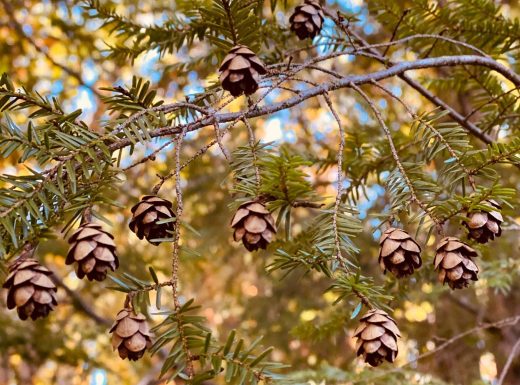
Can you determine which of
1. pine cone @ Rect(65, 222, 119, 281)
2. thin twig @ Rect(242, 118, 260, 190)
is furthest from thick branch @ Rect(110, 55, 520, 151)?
pine cone @ Rect(65, 222, 119, 281)

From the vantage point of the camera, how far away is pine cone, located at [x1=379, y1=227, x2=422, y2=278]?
0.69 metres

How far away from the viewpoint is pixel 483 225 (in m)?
0.71

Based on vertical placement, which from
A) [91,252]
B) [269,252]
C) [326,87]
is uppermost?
[269,252]

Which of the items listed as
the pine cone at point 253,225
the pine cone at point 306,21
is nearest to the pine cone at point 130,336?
the pine cone at point 253,225

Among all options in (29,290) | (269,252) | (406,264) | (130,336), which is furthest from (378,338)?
(269,252)

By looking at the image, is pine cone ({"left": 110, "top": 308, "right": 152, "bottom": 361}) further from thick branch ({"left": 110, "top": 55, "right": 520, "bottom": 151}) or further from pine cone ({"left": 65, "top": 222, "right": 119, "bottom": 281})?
thick branch ({"left": 110, "top": 55, "right": 520, "bottom": 151})

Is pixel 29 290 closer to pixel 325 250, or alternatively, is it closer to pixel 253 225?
pixel 253 225

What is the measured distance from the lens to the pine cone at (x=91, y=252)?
612 millimetres

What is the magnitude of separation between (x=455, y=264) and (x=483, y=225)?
0.06m

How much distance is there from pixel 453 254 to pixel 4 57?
10.1 ft

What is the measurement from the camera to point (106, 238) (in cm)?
62

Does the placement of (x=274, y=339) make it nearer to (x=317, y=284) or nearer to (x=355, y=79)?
(x=317, y=284)

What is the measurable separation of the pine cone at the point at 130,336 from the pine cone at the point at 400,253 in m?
0.29

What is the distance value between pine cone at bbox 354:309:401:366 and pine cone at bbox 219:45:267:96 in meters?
0.32
